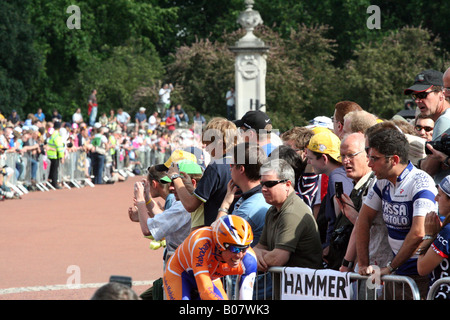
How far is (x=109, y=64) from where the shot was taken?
161ft

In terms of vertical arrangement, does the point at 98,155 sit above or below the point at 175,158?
above

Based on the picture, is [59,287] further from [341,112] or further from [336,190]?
[336,190]

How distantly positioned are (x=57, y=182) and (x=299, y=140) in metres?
19.7

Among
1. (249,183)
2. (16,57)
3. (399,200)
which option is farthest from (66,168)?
(399,200)

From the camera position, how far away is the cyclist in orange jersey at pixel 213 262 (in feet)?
17.5

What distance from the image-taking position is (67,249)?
14156mm

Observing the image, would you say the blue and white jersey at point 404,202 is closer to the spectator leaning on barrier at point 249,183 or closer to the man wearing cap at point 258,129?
the spectator leaning on barrier at point 249,183

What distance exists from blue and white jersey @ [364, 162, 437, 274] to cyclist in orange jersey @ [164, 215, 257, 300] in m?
0.98

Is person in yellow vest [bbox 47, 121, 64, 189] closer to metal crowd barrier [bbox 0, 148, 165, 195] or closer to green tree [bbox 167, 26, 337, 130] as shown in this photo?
metal crowd barrier [bbox 0, 148, 165, 195]

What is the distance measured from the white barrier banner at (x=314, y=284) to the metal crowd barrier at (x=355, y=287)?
47 millimetres

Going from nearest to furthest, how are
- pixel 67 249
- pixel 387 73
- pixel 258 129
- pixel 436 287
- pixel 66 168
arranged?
pixel 436 287, pixel 258 129, pixel 67 249, pixel 66 168, pixel 387 73

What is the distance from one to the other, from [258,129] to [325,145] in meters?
1.42

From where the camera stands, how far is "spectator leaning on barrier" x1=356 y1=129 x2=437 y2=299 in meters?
5.52

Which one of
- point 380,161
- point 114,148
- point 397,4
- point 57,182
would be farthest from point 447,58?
point 380,161
